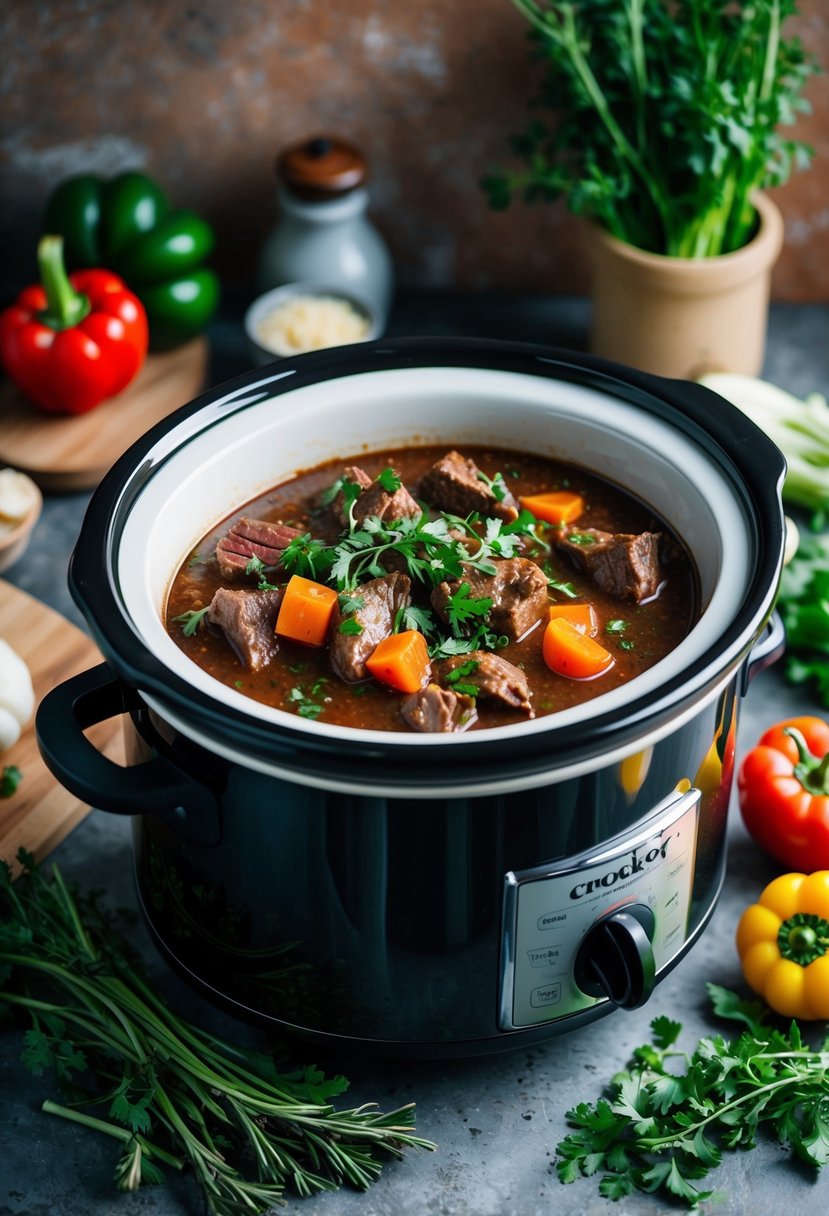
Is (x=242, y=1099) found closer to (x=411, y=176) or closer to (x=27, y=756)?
(x=27, y=756)

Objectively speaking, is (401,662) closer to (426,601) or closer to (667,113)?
(426,601)

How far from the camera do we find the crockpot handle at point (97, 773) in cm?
194

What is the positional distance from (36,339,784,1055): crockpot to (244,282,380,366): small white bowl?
1.11 meters

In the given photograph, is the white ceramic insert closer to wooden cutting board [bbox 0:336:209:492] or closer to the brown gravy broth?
the brown gravy broth

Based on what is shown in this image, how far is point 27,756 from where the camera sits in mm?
2795

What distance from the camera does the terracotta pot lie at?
11.1 ft

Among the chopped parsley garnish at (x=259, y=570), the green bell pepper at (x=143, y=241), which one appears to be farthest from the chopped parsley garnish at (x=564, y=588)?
the green bell pepper at (x=143, y=241)

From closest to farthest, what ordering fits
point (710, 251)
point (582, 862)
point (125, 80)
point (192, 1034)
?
point (582, 862)
point (192, 1034)
point (710, 251)
point (125, 80)

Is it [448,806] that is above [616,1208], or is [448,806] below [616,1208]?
above

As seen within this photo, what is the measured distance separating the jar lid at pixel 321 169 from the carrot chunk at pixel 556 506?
1.36 meters

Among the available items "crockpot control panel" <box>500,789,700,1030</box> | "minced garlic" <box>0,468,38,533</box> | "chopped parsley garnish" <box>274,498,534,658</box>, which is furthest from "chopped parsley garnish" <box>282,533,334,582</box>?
"minced garlic" <box>0,468,38,533</box>

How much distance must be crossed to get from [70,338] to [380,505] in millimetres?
1323

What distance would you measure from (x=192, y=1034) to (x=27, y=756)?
785mm

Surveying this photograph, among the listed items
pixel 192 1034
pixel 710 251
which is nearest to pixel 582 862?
pixel 192 1034
